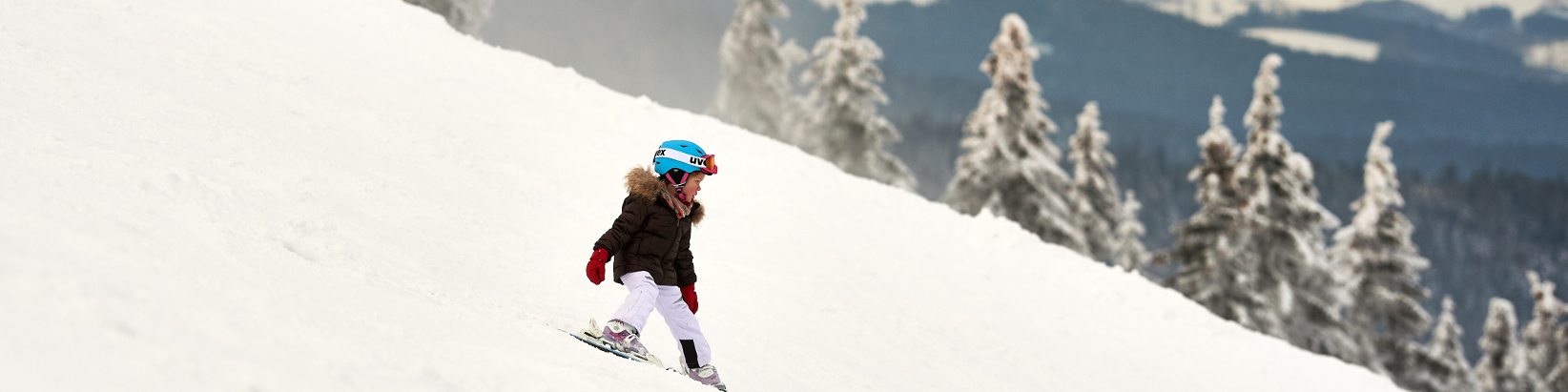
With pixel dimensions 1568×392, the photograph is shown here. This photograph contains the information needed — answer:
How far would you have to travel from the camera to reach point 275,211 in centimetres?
592

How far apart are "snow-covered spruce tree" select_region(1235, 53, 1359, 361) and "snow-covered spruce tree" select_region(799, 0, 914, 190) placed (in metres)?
10.8

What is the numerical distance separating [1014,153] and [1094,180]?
596 centimetres

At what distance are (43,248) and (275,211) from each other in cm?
256

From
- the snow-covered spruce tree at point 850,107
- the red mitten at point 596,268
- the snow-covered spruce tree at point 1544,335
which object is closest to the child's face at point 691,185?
the red mitten at point 596,268

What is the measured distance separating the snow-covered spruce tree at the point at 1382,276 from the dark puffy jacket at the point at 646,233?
90.1ft

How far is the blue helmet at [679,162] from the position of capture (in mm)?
4980

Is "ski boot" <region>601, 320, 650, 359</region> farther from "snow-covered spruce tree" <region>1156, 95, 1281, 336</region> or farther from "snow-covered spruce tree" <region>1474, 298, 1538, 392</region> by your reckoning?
"snow-covered spruce tree" <region>1474, 298, 1538, 392</region>

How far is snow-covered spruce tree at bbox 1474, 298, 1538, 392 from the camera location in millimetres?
35219

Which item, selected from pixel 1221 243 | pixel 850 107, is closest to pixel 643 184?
pixel 1221 243

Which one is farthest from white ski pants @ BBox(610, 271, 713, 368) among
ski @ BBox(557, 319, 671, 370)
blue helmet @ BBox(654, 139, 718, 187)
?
blue helmet @ BBox(654, 139, 718, 187)

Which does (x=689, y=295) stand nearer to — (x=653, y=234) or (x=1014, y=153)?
(x=653, y=234)

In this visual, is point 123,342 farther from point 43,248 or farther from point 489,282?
point 489,282

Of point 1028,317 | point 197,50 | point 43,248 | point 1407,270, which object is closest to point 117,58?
point 197,50

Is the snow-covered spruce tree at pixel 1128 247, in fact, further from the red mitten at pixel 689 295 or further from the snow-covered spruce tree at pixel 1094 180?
the red mitten at pixel 689 295
